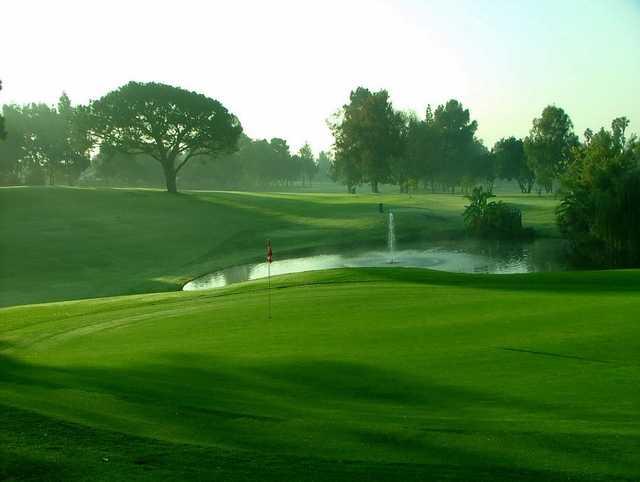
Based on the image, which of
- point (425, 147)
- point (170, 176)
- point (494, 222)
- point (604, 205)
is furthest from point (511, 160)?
point (604, 205)

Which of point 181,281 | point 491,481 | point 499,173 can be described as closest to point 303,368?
point 491,481

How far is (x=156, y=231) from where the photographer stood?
2233 inches

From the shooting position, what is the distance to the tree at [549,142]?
3974 inches

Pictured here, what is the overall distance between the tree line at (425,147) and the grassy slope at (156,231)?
23.8 m

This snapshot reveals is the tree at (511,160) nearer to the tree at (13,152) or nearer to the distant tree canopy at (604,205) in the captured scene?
the distant tree canopy at (604,205)

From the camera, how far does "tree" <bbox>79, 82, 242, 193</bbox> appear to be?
77250 millimetres

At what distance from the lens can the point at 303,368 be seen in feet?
35.2

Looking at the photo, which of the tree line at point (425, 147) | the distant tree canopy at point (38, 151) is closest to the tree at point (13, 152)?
the distant tree canopy at point (38, 151)

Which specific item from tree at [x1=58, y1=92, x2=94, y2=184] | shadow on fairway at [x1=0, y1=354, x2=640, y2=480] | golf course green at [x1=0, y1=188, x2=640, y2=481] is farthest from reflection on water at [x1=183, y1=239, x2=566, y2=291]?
tree at [x1=58, y1=92, x2=94, y2=184]

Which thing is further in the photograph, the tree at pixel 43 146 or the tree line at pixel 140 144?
the tree at pixel 43 146

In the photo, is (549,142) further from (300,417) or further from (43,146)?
(300,417)

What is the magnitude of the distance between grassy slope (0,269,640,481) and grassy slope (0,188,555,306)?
69.5ft

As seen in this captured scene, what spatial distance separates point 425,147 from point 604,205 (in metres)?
88.9

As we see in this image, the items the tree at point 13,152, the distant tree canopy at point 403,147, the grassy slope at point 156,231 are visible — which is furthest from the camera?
the tree at point 13,152
